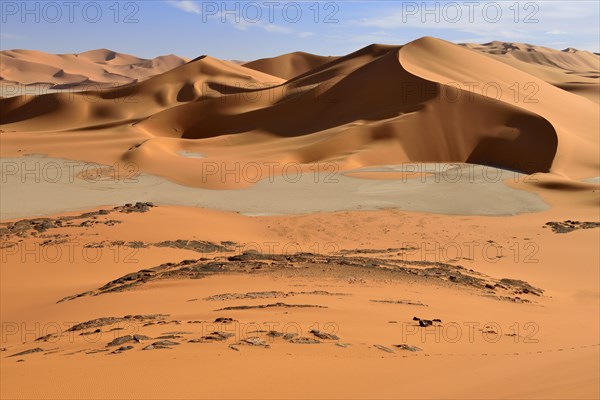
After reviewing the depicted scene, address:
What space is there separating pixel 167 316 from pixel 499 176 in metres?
22.5

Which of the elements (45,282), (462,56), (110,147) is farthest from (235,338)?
(462,56)

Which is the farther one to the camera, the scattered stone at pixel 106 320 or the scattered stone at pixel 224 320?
the scattered stone at pixel 106 320

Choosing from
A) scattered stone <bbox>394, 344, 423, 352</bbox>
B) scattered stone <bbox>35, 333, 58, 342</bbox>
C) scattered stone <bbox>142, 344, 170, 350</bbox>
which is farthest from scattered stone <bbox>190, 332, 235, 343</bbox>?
scattered stone <bbox>35, 333, 58, 342</bbox>

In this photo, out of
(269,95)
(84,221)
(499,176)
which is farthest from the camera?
(269,95)

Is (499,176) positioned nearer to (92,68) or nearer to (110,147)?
(110,147)

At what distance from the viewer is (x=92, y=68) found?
163 meters

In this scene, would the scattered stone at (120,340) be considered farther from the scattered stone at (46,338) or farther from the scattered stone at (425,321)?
the scattered stone at (425,321)

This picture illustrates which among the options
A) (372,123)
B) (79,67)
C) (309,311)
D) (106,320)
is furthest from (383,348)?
(79,67)

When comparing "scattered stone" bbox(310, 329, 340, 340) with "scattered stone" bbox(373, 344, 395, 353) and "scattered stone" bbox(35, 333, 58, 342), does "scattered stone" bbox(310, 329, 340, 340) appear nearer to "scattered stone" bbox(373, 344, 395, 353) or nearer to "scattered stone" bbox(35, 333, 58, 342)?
"scattered stone" bbox(373, 344, 395, 353)

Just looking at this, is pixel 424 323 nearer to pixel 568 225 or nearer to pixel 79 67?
pixel 568 225

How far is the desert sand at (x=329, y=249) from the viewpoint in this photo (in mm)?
5426

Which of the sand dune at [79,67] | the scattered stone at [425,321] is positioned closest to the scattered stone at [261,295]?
the scattered stone at [425,321]

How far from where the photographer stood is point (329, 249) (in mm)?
14719

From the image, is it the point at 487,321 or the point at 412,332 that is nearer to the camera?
the point at 412,332
